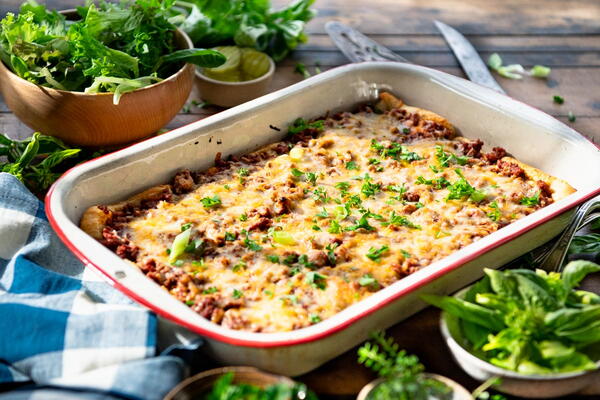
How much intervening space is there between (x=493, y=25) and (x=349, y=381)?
4.11m

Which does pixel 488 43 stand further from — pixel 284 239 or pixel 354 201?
pixel 284 239

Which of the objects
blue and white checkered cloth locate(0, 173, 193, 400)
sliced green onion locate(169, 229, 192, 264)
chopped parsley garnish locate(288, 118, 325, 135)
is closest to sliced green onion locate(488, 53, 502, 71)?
chopped parsley garnish locate(288, 118, 325, 135)

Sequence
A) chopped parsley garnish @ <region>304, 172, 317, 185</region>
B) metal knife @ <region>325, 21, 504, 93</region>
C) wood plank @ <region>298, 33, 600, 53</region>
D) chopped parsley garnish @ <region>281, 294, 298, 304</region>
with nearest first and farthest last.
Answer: chopped parsley garnish @ <region>281, 294, 298, 304</region> → chopped parsley garnish @ <region>304, 172, 317, 185</region> → metal knife @ <region>325, 21, 504, 93</region> → wood plank @ <region>298, 33, 600, 53</region>

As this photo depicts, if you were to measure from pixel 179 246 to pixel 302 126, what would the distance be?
4.20 ft

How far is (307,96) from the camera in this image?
4414 mm

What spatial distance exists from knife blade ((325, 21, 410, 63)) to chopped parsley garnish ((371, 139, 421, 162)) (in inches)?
52.2

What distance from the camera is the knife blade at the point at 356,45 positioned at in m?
5.45

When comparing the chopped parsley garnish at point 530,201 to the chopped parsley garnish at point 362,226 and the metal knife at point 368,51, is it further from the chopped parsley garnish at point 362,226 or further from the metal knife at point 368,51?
the metal knife at point 368,51

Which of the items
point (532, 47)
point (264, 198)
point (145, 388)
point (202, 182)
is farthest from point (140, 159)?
point (532, 47)

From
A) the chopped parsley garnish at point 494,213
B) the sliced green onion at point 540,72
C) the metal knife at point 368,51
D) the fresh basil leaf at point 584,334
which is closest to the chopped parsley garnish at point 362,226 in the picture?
the chopped parsley garnish at point 494,213

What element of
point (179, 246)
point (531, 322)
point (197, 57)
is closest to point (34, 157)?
point (197, 57)

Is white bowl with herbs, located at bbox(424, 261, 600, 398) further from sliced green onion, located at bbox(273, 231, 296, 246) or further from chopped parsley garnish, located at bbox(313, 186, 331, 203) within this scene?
chopped parsley garnish, located at bbox(313, 186, 331, 203)

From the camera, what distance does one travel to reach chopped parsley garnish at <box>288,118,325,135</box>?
4355mm

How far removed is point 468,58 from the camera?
5645 mm
